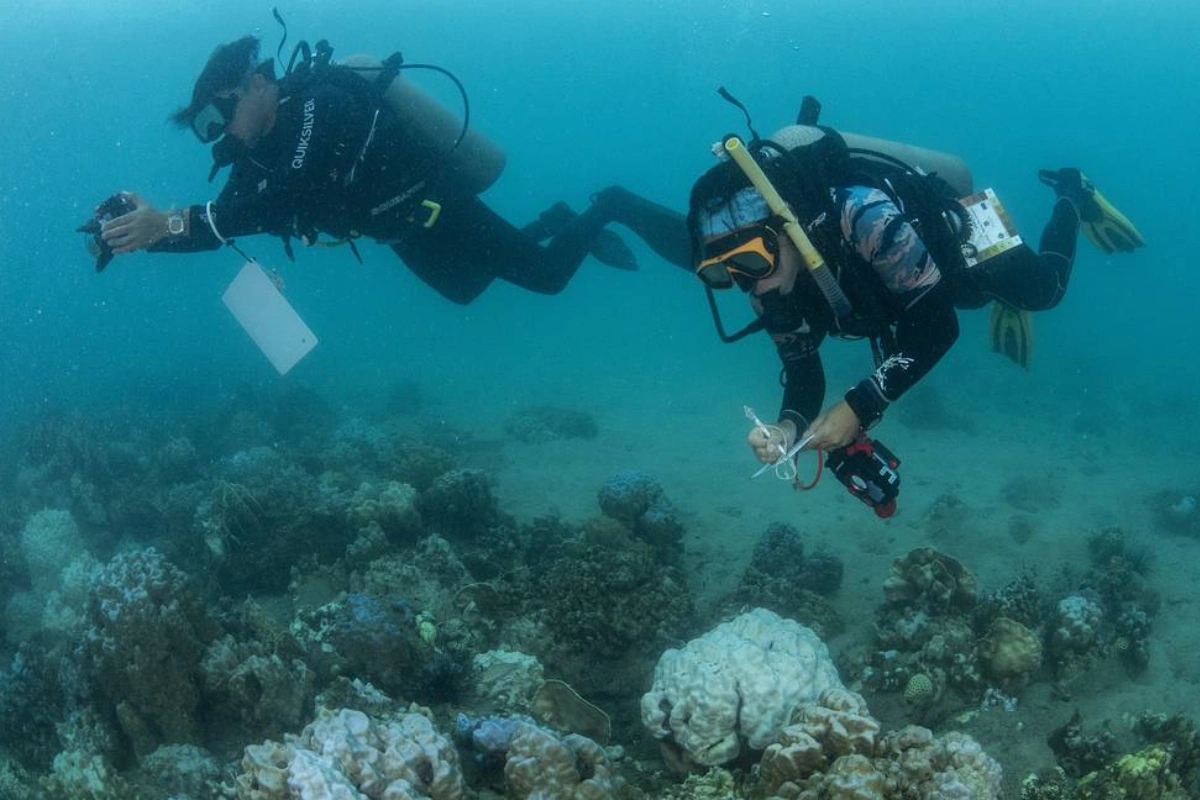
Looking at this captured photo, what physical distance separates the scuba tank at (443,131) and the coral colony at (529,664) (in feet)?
12.1

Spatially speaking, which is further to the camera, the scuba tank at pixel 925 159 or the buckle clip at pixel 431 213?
the buckle clip at pixel 431 213

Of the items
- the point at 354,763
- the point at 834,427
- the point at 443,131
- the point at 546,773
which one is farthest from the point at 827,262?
the point at 443,131

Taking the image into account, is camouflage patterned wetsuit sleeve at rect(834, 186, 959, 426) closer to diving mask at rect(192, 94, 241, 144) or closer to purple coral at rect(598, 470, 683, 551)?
purple coral at rect(598, 470, 683, 551)

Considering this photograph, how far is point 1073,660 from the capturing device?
540 cm

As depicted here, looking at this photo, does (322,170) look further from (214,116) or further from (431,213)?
(431,213)

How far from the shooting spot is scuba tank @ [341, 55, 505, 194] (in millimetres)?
7980

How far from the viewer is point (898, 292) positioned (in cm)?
400

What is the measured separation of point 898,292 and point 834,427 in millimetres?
866

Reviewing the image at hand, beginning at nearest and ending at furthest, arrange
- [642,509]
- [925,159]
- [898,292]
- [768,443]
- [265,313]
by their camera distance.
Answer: [768,443], [898,292], [925,159], [265,313], [642,509]

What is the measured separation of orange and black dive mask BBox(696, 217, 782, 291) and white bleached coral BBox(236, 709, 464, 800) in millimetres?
2803

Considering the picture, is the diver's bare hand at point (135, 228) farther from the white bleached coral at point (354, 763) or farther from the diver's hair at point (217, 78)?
the white bleached coral at point (354, 763)

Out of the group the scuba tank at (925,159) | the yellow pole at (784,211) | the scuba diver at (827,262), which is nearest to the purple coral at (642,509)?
the scuba diver at (827,262)

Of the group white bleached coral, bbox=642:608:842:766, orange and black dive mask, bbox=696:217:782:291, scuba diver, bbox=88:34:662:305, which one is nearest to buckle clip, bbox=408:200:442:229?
scuba diver, bbox=88:34:662:305

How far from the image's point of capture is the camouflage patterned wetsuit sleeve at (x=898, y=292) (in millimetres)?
3891
